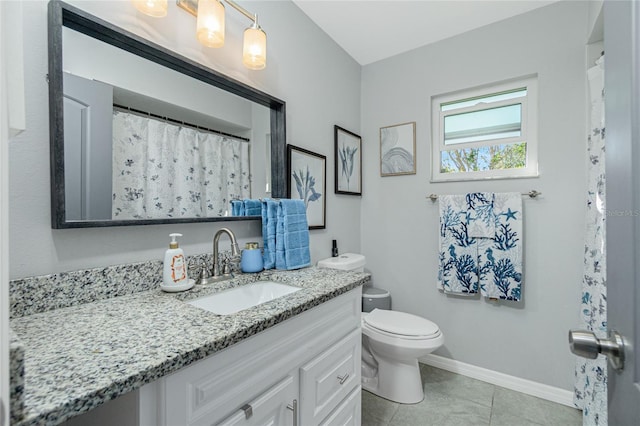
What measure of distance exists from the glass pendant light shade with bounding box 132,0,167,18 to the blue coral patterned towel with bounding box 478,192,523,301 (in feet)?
6.81

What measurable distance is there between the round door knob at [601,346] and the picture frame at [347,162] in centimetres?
179

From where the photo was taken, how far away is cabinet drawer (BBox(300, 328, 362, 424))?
1023 millimetres

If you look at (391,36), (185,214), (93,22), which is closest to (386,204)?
(391,36)

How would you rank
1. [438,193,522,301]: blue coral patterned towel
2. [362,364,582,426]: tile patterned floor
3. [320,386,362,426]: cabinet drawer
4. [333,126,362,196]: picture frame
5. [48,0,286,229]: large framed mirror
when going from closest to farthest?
1. [48,0,286,229]: large framed mirror
2. [320,386,362,426]: cabinet drawer
3. [362,364,582,426]: tile patterned floor
4. [438,193,522,301]: blue coral patterned towel
5. [333,126,362,196]: picture frame

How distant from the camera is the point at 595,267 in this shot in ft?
4.87

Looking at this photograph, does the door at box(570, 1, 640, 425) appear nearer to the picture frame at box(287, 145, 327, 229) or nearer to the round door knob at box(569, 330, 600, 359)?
the round door knob at box(569, 330, 600, 359)

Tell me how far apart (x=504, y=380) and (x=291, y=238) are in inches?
69.8

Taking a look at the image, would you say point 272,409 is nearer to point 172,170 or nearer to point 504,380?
point 172,170

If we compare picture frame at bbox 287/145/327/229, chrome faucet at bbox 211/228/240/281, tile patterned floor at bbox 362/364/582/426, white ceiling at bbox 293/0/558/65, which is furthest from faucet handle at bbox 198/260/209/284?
white ceiling at bbox 293/0/558/65

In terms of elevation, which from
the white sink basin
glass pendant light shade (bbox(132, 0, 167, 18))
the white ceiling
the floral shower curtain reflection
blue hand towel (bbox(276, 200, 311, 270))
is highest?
the white ceiling

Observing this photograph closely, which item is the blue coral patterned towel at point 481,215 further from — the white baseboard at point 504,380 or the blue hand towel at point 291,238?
the blue hand towel at point 291,238

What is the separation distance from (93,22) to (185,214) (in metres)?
0.72

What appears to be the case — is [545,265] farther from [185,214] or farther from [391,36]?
[185,214]

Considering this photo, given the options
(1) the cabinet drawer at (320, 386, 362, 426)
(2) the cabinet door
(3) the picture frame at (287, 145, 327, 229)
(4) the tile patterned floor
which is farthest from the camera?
(3) the picture frame at (287, 145, 327, 229)
